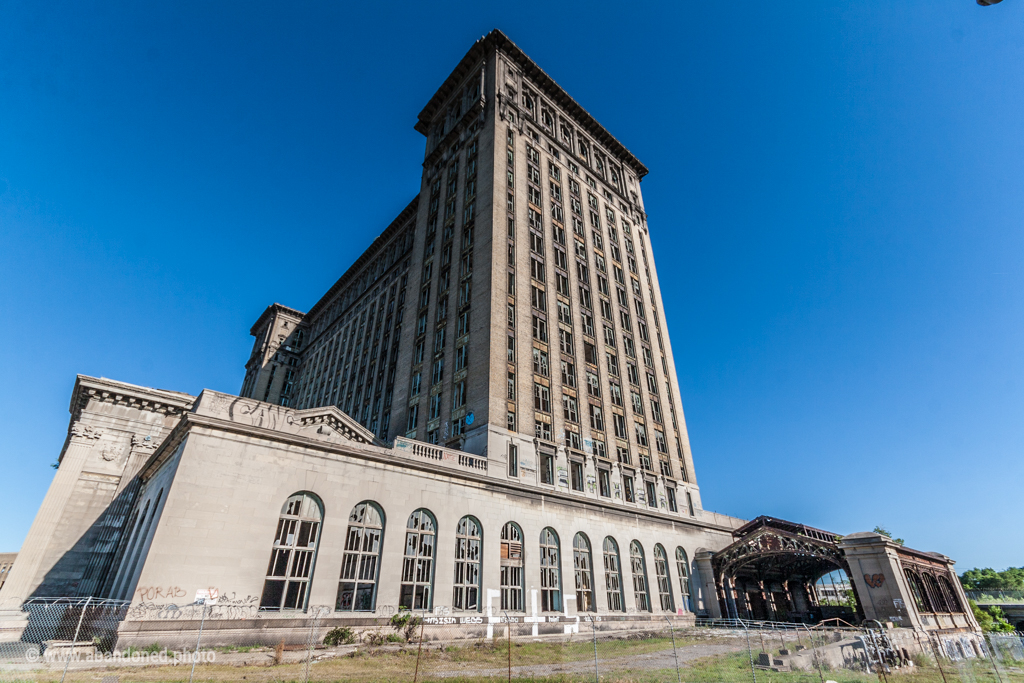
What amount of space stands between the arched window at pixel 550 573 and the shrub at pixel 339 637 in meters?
13.6

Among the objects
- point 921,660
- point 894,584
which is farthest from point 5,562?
point 894,584

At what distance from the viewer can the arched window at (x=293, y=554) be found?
23.2m

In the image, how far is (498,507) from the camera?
3256cm

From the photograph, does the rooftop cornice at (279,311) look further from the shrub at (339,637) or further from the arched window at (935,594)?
the arched window at (935,594)

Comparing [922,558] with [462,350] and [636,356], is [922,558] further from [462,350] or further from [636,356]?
[462,350]

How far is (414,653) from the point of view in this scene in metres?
21.6

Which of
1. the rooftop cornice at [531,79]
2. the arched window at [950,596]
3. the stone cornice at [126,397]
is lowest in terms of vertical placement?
the arched window at [950,596]

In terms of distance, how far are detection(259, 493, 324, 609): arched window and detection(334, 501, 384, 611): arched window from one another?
1723 millimetres

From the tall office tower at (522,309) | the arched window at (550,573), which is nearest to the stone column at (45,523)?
the tall office tower at (522,309)

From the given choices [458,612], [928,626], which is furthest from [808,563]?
[458,612]

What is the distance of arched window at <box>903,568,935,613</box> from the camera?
32.4 metres

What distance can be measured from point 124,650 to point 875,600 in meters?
40.4

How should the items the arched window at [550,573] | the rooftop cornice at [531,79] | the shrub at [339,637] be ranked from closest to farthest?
the shrub at [339,637] < the arched window at [550,573] < the rooftop cornice at [531,79]

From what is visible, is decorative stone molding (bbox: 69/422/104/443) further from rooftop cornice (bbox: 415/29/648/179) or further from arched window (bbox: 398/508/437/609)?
rooftop cornice (bbox: 415/29/648/179)
